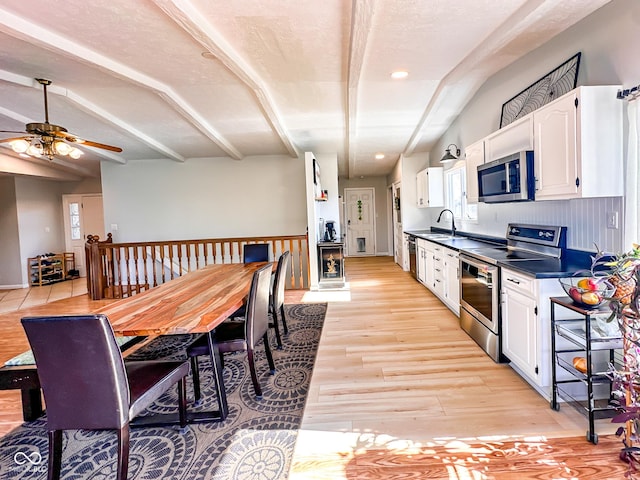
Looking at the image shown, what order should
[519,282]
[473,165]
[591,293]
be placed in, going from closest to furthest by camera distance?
1. [591,293]
2. [519,282]
3. [473,165]

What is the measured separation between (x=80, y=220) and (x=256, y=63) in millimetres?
7931

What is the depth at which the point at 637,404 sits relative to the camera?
4.89ft

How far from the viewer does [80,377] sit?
5.17 feet

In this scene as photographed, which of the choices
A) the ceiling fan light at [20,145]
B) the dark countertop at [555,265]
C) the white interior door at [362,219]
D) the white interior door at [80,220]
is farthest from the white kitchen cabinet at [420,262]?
the white interior door at [80,220]

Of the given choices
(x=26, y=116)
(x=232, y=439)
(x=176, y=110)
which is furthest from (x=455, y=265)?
(x=26, y=116)

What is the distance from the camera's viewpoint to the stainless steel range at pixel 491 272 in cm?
282

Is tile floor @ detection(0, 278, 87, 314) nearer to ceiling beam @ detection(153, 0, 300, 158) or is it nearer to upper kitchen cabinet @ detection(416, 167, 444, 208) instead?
ceiling beam @ detection(153, 0, 300, 158)

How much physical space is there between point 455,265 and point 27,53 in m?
4.76

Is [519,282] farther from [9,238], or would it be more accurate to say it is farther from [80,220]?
[80,220]

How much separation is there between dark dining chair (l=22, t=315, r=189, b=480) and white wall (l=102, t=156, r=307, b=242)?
548 cm

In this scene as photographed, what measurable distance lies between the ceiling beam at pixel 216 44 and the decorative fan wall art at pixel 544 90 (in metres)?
2.63

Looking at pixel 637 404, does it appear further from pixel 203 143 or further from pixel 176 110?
pixel 203 143

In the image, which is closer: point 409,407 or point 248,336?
point 409,407

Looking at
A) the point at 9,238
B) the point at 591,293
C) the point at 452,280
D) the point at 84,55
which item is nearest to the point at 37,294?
the point at 9,238
